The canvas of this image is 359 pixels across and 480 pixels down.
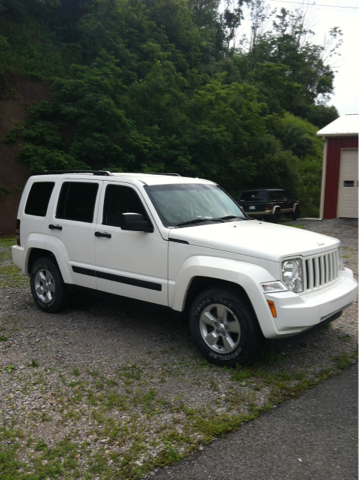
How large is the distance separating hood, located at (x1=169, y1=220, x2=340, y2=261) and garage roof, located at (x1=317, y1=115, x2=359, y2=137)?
15.3 meters

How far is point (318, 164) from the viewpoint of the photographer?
3488 centimetres

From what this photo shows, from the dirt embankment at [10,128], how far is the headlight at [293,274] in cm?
1797

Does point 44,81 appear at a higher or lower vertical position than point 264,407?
higher

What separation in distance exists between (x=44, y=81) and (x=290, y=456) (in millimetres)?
26348

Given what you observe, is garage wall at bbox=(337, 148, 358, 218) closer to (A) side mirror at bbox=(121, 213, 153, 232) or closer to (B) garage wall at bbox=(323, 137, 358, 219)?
(B) garage wall at bbox=(323, 137, 358, 219)

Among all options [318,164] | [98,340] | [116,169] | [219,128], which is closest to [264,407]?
[98,340]

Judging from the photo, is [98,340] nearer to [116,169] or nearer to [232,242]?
[232,242]

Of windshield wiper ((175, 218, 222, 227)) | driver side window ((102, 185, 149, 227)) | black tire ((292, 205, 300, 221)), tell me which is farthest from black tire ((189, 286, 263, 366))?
black tire ((292, 205, 300, 221))

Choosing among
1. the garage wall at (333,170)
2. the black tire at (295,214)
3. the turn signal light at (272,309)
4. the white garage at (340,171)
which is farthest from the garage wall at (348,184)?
the turn signal light at (272,309)

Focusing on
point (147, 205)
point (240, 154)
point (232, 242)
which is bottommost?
point (232, 242)

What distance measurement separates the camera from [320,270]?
477 cm

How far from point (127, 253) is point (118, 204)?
2.20ft

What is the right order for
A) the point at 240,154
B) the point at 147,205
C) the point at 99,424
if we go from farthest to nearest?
the point at 240,154 < the point at 147,205 < the point at 99,424

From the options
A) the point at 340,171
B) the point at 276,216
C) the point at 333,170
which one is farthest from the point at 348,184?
the point at 276,216
